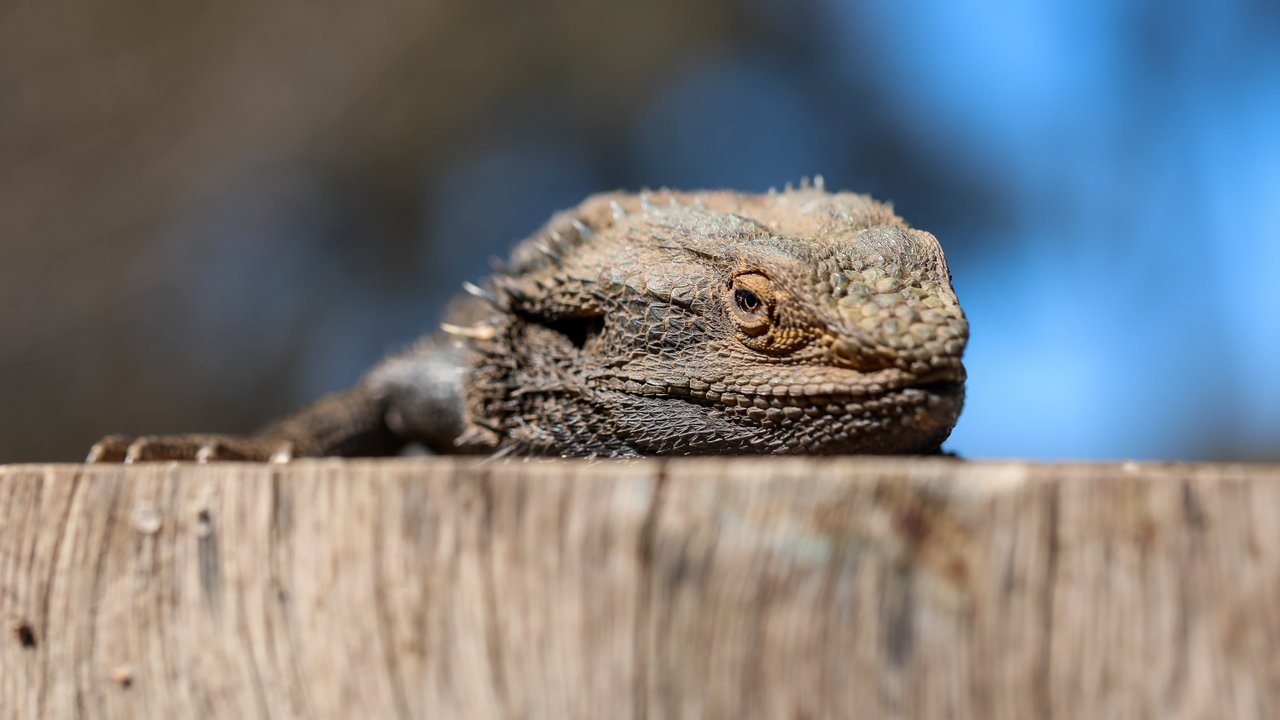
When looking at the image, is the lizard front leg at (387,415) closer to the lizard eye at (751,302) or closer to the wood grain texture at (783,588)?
the lizard eye at (751,302)

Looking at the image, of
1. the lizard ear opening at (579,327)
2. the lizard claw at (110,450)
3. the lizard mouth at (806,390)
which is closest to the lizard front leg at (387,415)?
the lizard claw at (110,450)

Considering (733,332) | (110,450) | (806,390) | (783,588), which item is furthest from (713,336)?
(110,450)

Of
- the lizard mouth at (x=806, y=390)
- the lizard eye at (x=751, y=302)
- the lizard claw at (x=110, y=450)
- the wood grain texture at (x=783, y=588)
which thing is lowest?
the wood grain texture at (x=783, y=588)

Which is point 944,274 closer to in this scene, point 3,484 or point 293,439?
point 3,484

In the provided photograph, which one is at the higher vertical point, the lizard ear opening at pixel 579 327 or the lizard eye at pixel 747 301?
the lizard ear opening at pixel 579 327

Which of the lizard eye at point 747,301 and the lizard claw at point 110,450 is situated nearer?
the lizard eye at point 747,301

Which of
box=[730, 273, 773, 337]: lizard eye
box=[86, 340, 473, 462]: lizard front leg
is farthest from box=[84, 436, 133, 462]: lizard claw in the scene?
box=[730, 273, 773, 337]: lizard eye

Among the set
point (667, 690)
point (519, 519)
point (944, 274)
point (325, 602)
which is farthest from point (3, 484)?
Answer: point (944, 274)

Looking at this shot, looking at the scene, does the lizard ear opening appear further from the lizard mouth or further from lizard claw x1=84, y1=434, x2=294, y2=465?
lizard claw x1=84, y1=434, x2=294, y2=465
